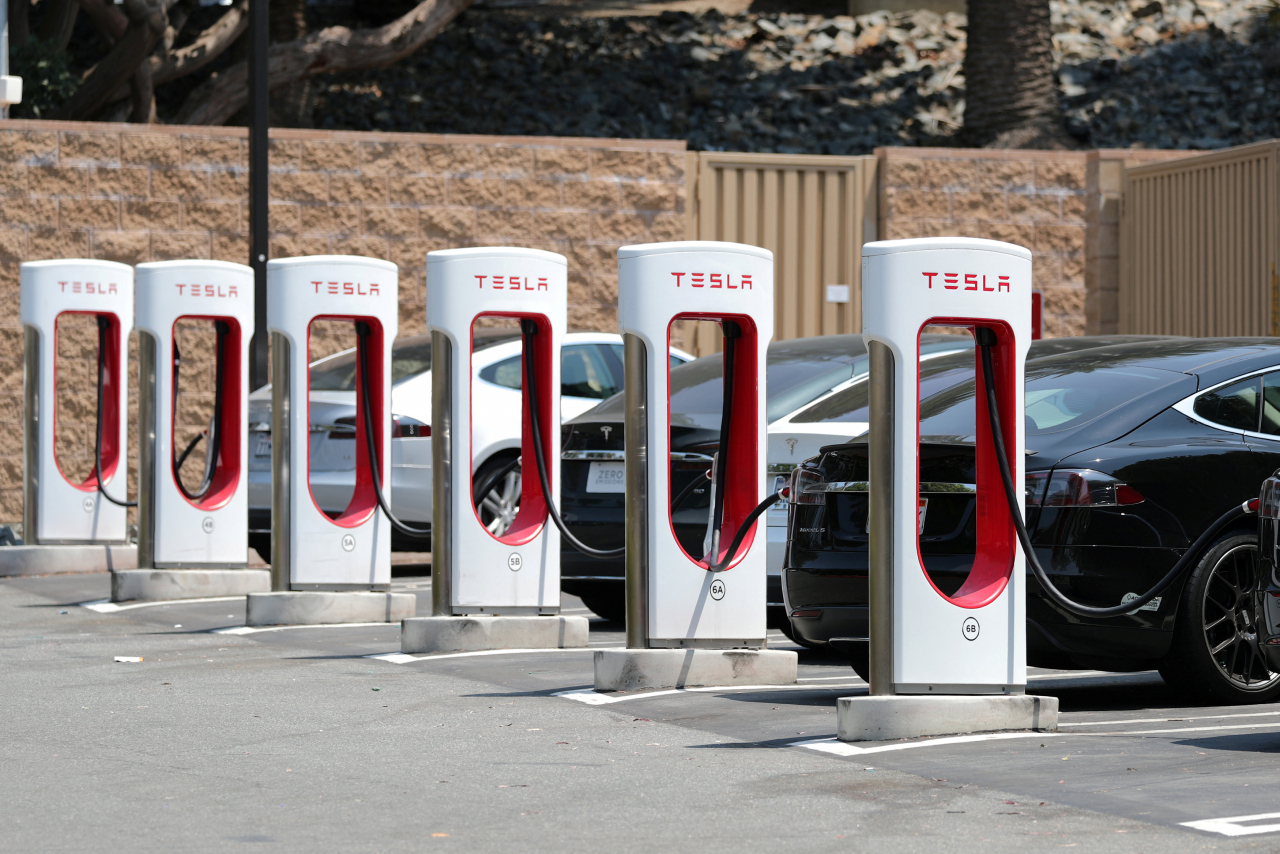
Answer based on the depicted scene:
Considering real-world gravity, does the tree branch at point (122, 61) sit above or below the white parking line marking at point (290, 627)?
above

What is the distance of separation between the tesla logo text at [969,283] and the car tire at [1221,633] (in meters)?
1.38

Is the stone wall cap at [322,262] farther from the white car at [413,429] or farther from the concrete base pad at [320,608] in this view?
the white car at [413,429]

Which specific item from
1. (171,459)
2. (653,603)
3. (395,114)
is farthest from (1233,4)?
(653,603)

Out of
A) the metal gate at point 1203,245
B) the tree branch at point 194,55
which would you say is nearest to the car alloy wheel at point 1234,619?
the metal gate at point 1203,245

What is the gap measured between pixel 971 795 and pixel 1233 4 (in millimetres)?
30315

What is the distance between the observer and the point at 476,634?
30.5ft

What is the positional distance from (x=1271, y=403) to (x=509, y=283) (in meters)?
3.39

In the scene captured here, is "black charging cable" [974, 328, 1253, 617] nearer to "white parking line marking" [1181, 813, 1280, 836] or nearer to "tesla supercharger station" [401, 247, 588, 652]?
"white parking line marking" [1181, 813, 1280, 836]

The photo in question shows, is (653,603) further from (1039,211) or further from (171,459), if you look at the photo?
(1039,211)

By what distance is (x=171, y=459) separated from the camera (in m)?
11.8

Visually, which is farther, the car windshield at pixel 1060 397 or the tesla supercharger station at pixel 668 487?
the tesla supercharger station at pixel 668 487

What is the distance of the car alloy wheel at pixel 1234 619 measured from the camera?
743cm

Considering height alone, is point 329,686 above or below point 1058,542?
below

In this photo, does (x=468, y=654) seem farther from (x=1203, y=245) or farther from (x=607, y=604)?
(x=1203, y=245)
